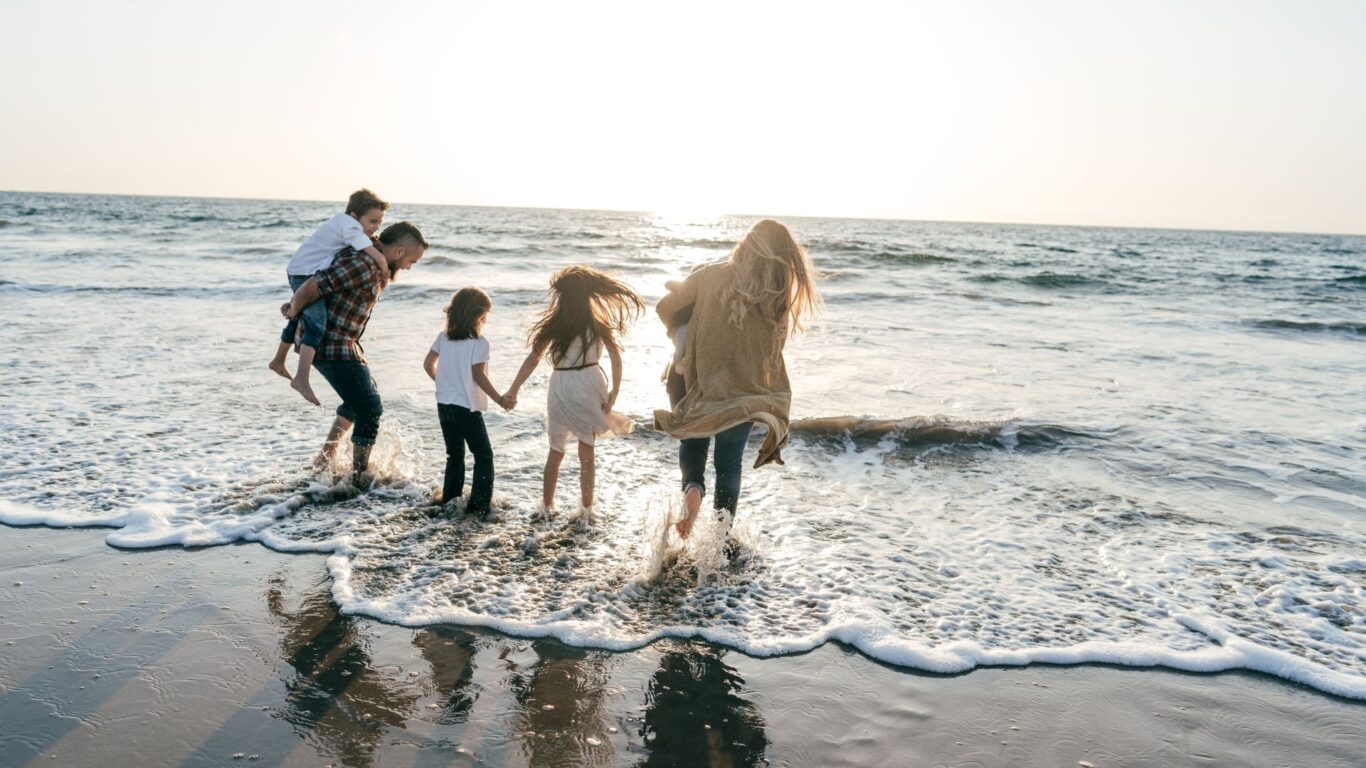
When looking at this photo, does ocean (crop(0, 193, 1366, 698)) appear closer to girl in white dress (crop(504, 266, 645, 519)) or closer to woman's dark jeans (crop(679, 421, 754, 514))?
woman's dark jeans (crop(679, 421, 754, 514))

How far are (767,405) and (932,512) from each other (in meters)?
2.18

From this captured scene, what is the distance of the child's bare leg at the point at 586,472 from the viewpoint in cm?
524

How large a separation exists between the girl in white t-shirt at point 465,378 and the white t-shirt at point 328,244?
717mm

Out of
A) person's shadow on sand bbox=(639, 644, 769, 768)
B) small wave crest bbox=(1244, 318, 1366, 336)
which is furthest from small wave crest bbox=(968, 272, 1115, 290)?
person's shadow on sand bbox=(639, 644, 769, 768)

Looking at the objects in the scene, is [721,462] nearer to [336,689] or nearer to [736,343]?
[736,343]

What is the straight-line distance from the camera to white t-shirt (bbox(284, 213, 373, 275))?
16.8 ft

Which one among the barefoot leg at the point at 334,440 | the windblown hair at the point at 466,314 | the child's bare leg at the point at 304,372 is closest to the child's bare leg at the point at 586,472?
the windblown hair at the point at 466,314

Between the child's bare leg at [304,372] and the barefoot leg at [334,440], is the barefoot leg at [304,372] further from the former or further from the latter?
the barefoot leg at [334,440]

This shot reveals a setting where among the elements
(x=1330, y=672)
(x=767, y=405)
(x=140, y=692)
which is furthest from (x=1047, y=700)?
(x=140, y=692)

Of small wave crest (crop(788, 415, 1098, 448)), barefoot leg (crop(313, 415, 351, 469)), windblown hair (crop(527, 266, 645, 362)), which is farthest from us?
small wave crest (crop(788, 415, 1098, 448))

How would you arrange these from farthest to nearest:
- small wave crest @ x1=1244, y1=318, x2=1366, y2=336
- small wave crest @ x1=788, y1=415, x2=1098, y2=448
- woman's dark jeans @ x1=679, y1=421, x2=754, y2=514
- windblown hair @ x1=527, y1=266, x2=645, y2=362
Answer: small wave crest @ x1=1244, y1=318, x2=1366, y2=336 < small wave crest @ x1=788, y1=415, x2=1098, y2=448 < windblown hair @ x1=527, y1=266, x2=645, y2=362 < woman's dark jeans @ x1=679, y1=421, x2=754, y2=514

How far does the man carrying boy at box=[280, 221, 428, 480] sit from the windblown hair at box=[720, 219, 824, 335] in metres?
2.13

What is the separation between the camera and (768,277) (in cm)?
432

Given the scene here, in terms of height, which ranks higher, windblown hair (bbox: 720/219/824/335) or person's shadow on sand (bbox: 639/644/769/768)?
windblown hair (bbox: 720/219/824/335)
